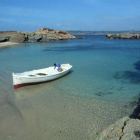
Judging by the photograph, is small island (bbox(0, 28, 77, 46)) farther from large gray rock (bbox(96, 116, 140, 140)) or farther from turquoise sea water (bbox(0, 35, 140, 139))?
large gray rock (bbox(96, 116, 140, 140))

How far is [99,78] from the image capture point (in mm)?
14906

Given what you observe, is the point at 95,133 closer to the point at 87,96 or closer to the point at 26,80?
the point at 87,96

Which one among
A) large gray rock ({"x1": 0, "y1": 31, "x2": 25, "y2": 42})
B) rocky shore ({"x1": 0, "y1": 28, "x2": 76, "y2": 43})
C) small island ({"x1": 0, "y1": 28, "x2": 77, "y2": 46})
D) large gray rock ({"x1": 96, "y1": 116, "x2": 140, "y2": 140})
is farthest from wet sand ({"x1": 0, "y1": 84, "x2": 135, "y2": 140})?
large gray rock ({"x1": 0, "y1": 31, "x2": 25, "y2": 42})

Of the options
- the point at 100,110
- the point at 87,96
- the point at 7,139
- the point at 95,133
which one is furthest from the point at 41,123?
the point at 87,96

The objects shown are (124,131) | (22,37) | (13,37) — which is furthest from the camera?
(22,37)

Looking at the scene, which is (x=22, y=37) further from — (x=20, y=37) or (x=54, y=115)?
(x=54, y=115)

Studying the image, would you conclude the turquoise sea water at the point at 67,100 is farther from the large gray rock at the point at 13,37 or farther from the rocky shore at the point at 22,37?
the rocky shore at the point at 22,37

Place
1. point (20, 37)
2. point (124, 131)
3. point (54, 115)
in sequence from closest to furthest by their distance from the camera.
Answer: point (124, 131) → point (54, 115) → point (20, 37)

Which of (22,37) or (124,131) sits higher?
(22,37)

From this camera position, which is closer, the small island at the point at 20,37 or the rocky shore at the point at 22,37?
the small island at the point at 20,37

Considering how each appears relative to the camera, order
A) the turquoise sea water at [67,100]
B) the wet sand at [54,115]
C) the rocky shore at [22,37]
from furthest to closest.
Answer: the rocky shore at [22,37] → the turquoise sea water at [67,100] → the wet sand at [54,115]

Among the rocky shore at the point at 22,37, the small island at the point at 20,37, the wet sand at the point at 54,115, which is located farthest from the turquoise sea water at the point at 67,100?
the rocky shore at the point at 22,37

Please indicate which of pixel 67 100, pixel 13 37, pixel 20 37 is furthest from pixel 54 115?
pixel 20 37

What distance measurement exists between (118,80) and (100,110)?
6196mm
